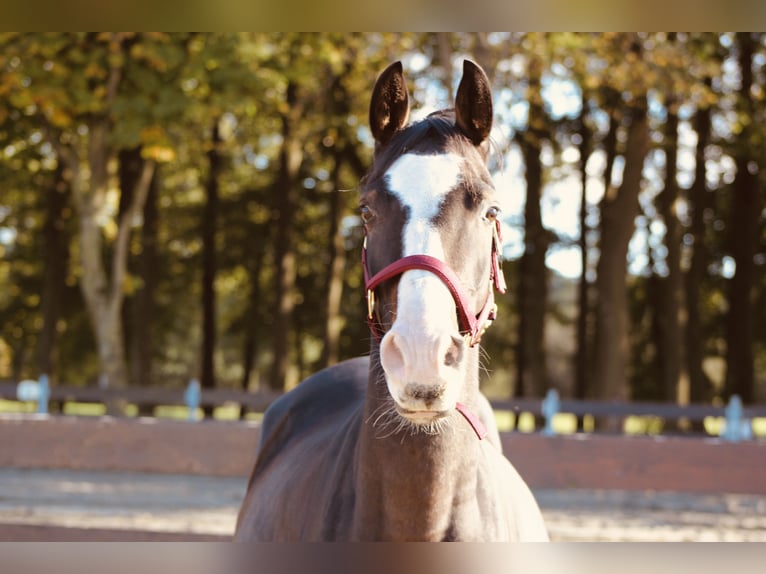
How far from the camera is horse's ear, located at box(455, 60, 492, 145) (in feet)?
8.71

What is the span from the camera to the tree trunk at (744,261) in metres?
18.4

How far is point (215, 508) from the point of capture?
9.38 meters

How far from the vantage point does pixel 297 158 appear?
716 inches

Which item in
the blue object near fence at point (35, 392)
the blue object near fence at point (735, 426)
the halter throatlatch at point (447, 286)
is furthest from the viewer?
the blue object near fence at point (35, 392)

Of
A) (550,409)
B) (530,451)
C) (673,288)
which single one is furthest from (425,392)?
(673,288)

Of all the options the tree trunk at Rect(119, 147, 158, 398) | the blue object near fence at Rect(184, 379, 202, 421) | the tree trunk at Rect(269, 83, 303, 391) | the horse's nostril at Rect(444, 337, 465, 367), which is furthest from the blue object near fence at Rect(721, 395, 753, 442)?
the tree trunk at Rect(119, 147, 158, 398)

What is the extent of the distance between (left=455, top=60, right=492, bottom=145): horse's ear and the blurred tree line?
28.0 ft

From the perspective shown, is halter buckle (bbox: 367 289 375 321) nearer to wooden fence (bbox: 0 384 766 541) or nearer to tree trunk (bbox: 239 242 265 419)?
wooden fence (bbox: 0 384 766 541)

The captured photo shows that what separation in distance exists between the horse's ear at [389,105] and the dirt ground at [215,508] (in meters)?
5.87

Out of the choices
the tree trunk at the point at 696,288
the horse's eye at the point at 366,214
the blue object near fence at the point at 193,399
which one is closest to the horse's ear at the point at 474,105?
the horse's eye at the point at 366,214

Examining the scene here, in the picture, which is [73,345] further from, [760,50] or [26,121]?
[760,50]

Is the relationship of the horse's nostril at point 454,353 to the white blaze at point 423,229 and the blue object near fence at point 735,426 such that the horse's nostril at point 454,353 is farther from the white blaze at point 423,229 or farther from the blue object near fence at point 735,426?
the blue object near fence at point 735,426

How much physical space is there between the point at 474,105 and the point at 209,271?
61.1 feet
